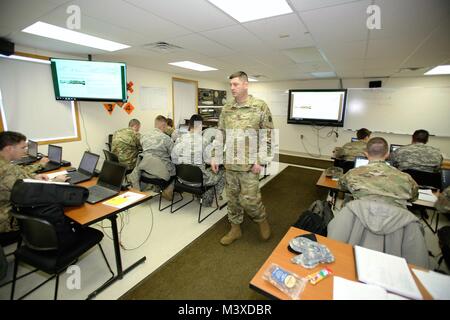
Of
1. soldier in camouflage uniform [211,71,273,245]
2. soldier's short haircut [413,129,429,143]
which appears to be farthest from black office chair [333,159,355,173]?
soldier in camouflage uniform [211,71,273,245]

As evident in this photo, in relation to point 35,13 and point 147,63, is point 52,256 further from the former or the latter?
point 147,63

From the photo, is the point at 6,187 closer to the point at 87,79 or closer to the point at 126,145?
the point at 126,145

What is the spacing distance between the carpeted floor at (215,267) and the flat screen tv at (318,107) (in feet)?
13.3

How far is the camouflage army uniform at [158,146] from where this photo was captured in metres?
3.04

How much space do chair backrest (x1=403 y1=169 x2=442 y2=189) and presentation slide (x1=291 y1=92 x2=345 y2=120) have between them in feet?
12.2

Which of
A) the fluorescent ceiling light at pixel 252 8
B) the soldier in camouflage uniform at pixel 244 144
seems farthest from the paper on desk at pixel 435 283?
the fluorescent ceiling light at pixel 252 8

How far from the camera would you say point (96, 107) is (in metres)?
4.06

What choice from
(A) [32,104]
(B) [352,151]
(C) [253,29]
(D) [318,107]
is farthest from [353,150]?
(A) [32,104]

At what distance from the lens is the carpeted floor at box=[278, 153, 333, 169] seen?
5906mm

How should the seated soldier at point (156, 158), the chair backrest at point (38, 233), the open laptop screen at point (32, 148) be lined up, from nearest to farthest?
1. the chair backrest at point (38, 233)
2. the seated soldier at point (156, 158)
3. the open laptop screen at point (32, 148)

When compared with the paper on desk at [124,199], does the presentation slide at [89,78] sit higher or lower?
higher

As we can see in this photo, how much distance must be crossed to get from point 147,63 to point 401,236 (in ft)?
15.4

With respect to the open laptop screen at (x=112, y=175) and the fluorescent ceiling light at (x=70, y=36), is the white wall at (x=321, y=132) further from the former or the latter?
the open laptop screen at (x=112, y=175)

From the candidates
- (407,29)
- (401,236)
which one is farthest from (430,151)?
(401,236)
